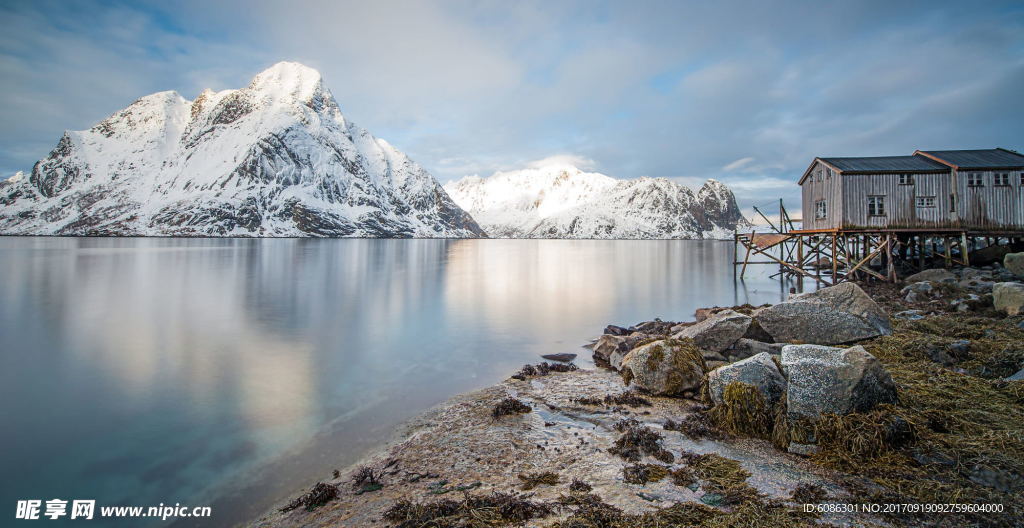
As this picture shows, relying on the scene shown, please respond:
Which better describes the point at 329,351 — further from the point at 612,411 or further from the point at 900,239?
the point at 900,239

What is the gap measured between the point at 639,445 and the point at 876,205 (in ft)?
112

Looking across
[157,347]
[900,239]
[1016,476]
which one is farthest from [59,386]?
[900,239]

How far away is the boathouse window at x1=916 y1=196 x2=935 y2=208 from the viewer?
31.0 m

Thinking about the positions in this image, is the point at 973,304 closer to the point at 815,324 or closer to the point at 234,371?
the point at 815,324

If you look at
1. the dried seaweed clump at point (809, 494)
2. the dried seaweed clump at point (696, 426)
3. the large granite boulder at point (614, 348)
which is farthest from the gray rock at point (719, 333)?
the dried seaweed clump at point (809, 494)

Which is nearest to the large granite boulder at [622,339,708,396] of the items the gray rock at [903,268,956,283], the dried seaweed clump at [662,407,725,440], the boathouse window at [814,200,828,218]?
the dried seaweed clump at [662,407,725,440]

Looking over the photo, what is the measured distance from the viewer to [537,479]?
651cm

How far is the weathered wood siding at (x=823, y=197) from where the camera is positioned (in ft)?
105

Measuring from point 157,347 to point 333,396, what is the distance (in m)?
9.37

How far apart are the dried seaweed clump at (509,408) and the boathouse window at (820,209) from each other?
34.4 m

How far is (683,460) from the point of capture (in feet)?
23.2

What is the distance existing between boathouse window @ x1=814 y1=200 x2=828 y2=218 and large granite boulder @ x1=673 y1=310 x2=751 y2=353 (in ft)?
90.6

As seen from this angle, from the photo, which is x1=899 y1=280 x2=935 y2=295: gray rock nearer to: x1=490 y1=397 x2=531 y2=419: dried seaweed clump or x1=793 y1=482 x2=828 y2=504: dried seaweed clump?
x1=793 y1=482 x2=828 y2=504: dried seaweed clump

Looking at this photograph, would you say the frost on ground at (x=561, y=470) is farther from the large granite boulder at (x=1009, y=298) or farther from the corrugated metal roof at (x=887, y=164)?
the corrugated metal roof at (x=887, y=164)
